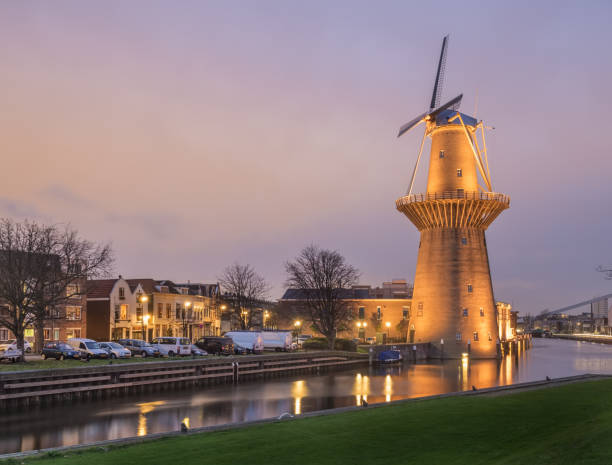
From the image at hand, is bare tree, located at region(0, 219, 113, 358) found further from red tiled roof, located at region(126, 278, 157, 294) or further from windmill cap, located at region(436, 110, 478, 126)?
windmill cap, located at region(436, 110, 478, 126)

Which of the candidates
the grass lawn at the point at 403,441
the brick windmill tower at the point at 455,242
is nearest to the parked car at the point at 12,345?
the grass lawn at the point at 403,441

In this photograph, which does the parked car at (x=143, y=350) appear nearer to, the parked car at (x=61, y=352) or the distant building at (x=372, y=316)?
the parked car at (x=61, y=352)

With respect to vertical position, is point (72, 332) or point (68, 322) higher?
point (68, 322)

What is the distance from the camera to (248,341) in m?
72.4

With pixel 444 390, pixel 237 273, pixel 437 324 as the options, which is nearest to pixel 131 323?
pixel 237 273

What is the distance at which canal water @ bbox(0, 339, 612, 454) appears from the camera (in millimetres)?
31016

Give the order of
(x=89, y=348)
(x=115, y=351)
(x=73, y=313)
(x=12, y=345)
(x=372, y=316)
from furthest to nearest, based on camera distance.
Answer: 1. (x=372, y=316)
2. (x=73, y=313)
3. (x=12, y=345)
4. (x=115, y=351)
5. (x=89, y=348)

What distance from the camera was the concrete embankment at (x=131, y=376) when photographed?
1547 inches

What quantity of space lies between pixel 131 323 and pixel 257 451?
72619mm

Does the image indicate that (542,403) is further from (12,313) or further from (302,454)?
(12,313)

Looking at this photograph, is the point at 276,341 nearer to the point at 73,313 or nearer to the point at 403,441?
the point at 73,313

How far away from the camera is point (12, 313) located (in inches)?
2135

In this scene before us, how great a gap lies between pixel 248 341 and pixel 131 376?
25965 mm

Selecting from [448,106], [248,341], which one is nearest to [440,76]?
[448,106]
